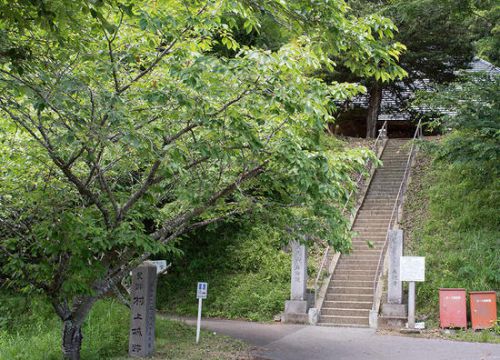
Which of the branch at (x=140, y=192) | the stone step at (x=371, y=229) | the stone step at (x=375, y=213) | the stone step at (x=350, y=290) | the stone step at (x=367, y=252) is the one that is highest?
the stone step at (x=375, y=213)

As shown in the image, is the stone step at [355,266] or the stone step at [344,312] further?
the stone step at [355,266]

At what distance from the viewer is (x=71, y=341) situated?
8578 millimetres

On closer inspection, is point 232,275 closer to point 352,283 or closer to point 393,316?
point 352,283

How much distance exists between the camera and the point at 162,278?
1844cm

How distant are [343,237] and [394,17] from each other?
1516 cm

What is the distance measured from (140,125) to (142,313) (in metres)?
4.56

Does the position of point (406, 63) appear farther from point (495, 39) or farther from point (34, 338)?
point (34, 338)

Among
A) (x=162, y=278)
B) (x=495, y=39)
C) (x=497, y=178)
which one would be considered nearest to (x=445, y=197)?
(x=497, y=178)

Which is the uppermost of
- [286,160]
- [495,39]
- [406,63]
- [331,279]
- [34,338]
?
[406,63]

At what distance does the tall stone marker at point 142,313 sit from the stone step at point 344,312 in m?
5.87

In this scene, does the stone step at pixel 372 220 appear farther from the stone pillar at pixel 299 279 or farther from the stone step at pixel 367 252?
the stone pillar at pixel 299 279

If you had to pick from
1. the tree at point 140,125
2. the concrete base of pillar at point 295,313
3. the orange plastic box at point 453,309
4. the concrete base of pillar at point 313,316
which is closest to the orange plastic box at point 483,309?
the orange plastic box at point 453,309

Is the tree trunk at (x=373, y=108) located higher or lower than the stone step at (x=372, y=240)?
higher

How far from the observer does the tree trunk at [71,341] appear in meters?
8.55
